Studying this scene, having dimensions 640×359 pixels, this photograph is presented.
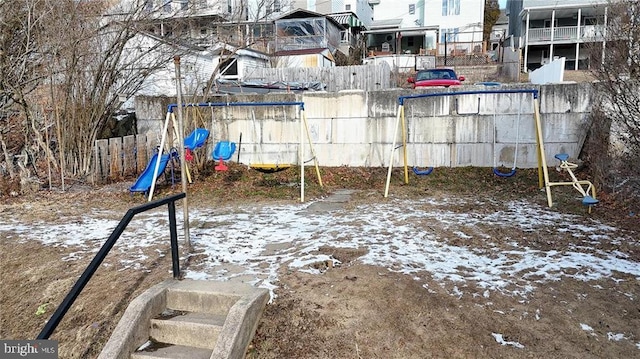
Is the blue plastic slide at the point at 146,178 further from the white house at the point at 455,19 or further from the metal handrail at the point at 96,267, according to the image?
the white house at the point at 455,19

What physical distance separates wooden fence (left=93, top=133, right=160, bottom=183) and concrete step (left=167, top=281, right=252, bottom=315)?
20.2 ft

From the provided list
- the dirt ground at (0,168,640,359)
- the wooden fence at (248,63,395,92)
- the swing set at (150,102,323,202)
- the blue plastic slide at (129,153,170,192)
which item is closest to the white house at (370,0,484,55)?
the wooden fence at (248,63,395,92)

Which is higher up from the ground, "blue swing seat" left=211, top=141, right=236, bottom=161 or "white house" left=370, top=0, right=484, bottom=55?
"white house" left=370, top=0, right=484, bottom=55

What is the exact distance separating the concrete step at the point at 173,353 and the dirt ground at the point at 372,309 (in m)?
0.36

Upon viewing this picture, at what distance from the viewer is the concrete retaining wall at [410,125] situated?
887 centimetres

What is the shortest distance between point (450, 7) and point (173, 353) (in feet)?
111

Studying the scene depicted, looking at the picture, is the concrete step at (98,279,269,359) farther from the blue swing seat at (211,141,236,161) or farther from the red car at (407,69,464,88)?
the red car at (407,69,464,88)

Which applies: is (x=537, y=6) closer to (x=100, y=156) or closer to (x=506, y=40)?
(x=506, y=40)

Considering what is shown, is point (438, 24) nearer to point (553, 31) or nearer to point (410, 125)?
point (553, 31)

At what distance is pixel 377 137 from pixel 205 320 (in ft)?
23.0

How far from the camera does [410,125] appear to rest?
31.4ft

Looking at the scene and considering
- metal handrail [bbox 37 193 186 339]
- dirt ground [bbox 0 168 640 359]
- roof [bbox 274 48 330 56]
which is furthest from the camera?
roof [bbox 274 48 330 56]

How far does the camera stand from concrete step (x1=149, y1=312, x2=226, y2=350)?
11.0 feet

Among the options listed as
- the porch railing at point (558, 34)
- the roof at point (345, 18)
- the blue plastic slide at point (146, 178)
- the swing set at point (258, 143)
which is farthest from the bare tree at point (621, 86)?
the roof at point (345, 18)
